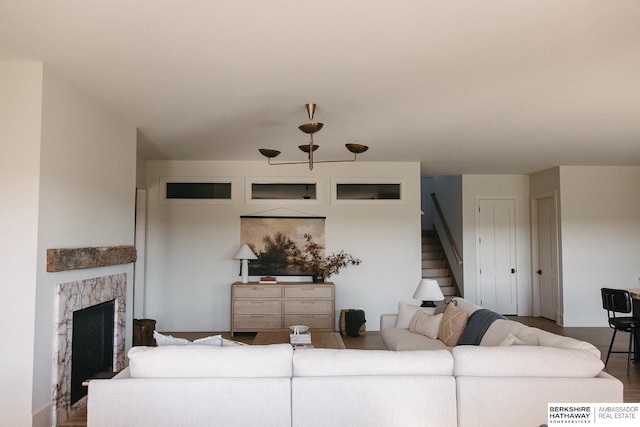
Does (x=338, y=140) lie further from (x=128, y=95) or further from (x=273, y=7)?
(x=273, y=7)

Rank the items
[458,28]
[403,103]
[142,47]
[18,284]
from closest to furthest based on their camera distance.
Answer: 1. [458,28]
2. [142,47]
3. [18,284]
4. [403,103]

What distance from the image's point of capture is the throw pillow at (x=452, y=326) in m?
4.27

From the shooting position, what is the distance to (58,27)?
279 cm

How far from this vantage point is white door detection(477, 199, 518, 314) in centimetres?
864

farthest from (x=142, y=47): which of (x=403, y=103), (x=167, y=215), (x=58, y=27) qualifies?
(x=167, y=215)

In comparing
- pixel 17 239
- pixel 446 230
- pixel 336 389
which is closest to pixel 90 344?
pixel 17 239

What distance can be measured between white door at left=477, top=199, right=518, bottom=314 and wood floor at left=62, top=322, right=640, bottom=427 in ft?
1.61

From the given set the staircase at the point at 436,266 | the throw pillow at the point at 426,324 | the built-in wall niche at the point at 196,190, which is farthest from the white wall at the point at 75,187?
the staircase at the point at 436,266

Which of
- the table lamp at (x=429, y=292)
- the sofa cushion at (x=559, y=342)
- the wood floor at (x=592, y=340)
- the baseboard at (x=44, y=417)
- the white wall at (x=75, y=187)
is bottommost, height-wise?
the wood floor at (x=592, y=340)

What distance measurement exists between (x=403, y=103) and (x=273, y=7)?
2.09 metres

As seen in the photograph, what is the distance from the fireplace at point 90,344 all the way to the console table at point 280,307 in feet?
7.81

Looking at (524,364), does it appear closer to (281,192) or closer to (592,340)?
(592,340)

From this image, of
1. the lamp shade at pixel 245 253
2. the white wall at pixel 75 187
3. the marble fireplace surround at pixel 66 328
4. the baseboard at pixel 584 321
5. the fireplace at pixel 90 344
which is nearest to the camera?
the white wall at pixel 75 187

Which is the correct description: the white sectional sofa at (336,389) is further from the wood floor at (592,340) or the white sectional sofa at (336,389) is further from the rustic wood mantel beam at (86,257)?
the wood floor at (592,340)
